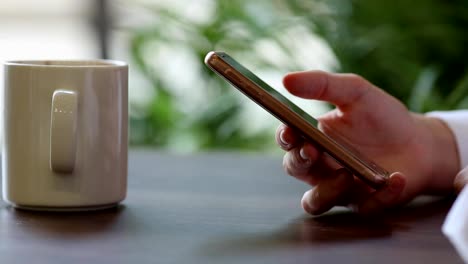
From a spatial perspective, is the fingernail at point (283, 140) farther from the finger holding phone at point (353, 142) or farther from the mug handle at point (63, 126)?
the mug handle at point (63, 126)

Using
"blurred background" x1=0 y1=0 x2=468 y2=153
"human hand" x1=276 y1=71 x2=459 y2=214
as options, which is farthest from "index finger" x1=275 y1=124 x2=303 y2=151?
"blurred background" x1=0 y1=0 x2=468 y2=153

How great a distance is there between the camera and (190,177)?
986 millimetres

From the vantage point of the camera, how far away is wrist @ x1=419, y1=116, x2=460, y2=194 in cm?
87

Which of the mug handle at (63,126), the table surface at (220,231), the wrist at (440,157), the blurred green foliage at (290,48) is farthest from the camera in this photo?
the blurred green foliage at (290,48)

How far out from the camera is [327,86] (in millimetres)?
775

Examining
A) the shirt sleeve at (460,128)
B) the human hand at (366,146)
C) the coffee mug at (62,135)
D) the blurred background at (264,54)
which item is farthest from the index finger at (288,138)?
the blurred background at (264,54)

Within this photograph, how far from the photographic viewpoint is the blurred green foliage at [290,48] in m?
1.98

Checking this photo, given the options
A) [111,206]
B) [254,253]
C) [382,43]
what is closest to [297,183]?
[111,206]

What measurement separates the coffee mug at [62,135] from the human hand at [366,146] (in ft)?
0.53

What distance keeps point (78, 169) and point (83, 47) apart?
6.77 feet

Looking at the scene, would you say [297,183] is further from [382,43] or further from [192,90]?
[192,90]

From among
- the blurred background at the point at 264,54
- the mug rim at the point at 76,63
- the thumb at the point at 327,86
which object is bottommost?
the blurred background at the point at 264,54

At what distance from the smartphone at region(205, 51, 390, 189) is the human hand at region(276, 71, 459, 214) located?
0.11 ft

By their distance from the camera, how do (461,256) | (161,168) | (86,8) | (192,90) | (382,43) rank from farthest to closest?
(86,8)
(192,90)
(382,43)
(161,168)
(461,256)
